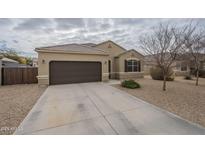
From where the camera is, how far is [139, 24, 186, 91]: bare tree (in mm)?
8047

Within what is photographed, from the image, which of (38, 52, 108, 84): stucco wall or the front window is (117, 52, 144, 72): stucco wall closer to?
the front window

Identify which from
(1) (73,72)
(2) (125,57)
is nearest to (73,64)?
(1) (73,72)

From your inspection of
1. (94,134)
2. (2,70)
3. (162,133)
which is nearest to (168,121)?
(162,133)

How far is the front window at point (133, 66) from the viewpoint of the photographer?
1570 centimetres

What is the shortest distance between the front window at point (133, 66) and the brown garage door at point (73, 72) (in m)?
4.74

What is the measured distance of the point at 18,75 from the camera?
11.4 metres

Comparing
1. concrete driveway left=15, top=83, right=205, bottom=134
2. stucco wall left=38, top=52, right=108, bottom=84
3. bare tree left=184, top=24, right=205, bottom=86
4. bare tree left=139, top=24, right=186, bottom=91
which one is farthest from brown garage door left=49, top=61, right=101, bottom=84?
bare tree left=184, top=24, right=205, bottom=86

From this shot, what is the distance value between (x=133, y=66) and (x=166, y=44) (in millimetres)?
7863

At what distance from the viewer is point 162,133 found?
3154mm

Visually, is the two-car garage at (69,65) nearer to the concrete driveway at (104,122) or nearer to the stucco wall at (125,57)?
the stucco wall at (125,57)

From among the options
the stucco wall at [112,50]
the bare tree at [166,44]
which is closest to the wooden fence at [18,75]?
the stucco wall at [112,50]

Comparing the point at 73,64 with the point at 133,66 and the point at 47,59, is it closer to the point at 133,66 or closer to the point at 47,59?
the point at 47,59

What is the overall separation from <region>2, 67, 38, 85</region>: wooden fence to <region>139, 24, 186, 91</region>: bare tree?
38.1 ft

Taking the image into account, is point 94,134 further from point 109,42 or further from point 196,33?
point 109,42
